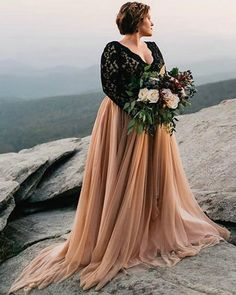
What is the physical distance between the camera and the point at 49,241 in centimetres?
1036

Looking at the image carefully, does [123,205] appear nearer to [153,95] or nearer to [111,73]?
[153,95]

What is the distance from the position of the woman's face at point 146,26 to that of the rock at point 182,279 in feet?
10.8

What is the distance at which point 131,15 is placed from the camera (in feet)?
26.1

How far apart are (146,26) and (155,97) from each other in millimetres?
1121

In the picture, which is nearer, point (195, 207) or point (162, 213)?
point (162, 213)

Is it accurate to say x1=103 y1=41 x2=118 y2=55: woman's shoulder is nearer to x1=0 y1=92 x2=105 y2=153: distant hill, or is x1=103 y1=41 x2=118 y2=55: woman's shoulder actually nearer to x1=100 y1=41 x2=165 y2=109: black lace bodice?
x1=100 y1=41 x2=165 y2=109: black lace bodice

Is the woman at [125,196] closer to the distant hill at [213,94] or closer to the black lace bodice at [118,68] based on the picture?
the black lace bodice at [118,68]

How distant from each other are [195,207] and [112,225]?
1593 millimetres

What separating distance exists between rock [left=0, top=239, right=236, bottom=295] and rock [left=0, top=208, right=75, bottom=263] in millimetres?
2227

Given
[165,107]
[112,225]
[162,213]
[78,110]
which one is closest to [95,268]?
[112,225]

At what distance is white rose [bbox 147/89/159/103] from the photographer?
7746mm

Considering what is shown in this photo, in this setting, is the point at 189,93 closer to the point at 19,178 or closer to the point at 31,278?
the point at 31,278

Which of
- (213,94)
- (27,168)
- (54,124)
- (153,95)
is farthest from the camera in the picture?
(54,124)

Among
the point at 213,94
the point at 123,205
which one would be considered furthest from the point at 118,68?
the point at 213,94
